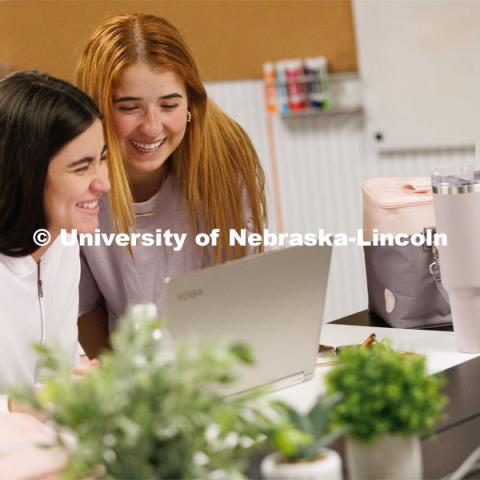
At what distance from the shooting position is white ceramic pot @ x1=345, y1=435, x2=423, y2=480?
42.6 inches

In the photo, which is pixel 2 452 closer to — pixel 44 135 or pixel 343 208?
pixel 44 135

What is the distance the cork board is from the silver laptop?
8.51 feet

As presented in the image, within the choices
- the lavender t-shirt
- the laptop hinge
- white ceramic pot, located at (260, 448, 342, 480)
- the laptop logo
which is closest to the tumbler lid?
the laptop hinge

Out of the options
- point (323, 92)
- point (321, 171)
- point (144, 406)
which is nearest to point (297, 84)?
point (323, 92)

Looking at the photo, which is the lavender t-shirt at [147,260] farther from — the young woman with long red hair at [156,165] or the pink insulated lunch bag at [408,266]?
the pink insulated lunch bag at [408,266]

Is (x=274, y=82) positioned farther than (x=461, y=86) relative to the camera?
Yes

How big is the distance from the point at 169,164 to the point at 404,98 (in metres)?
→ 1.82

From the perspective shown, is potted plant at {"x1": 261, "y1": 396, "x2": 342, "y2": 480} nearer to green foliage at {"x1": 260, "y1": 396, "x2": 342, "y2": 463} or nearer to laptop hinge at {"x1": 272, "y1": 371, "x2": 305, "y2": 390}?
green foliage at {"x1": 260, "y1": 396, "x2": 342, "y2": 463}

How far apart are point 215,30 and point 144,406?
3544mm

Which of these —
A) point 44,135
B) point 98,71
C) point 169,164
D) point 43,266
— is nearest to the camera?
point 44,135

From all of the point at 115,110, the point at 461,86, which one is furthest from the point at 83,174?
the point at 461,86

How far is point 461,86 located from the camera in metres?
3.87

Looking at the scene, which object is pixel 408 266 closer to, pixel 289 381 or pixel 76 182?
pixel 289 381

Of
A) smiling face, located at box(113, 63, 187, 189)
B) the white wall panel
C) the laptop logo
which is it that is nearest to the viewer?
the laptop logo
